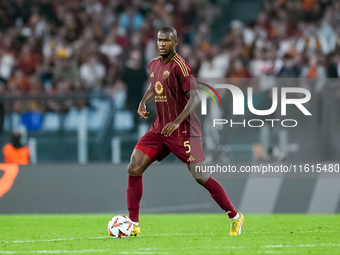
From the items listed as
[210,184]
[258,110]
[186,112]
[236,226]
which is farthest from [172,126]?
[258,110]

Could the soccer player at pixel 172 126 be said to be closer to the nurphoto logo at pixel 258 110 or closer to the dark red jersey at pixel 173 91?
the dark red jersey at pixel 173 91

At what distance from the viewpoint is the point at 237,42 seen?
48.1ft

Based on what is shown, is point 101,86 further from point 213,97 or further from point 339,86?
point 339,86

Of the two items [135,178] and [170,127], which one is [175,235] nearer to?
[135,178]

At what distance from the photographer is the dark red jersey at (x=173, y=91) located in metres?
7.08

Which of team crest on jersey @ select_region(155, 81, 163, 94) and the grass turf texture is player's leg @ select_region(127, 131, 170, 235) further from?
team crest on jersey @ select_region(155, 81, 163, 94)

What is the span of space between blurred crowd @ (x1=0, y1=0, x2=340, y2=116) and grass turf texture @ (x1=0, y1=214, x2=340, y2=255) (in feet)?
9.53

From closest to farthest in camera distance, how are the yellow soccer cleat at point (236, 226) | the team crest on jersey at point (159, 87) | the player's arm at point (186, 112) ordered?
the player's arm at point (186, 112)
the team crest on jersey at point (159, 87)
the yellow soccer cleat at point (236, 226)

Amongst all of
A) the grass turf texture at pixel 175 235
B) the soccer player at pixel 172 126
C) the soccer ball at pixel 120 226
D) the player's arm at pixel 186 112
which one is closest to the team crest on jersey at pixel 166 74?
the soccer player at pixel 172 126

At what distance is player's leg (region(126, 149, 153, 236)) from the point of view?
722cm

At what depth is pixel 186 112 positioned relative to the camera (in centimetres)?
698

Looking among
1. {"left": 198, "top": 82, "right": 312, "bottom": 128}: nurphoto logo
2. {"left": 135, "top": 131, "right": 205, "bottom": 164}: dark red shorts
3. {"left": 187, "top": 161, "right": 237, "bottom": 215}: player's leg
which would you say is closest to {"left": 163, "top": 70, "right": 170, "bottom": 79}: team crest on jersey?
{"left": 135, "top": 131, "right": 205, "bottom": 164}: dark red shorts

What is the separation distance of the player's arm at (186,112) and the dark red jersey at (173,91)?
0.23ft

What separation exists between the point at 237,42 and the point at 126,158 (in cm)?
469
